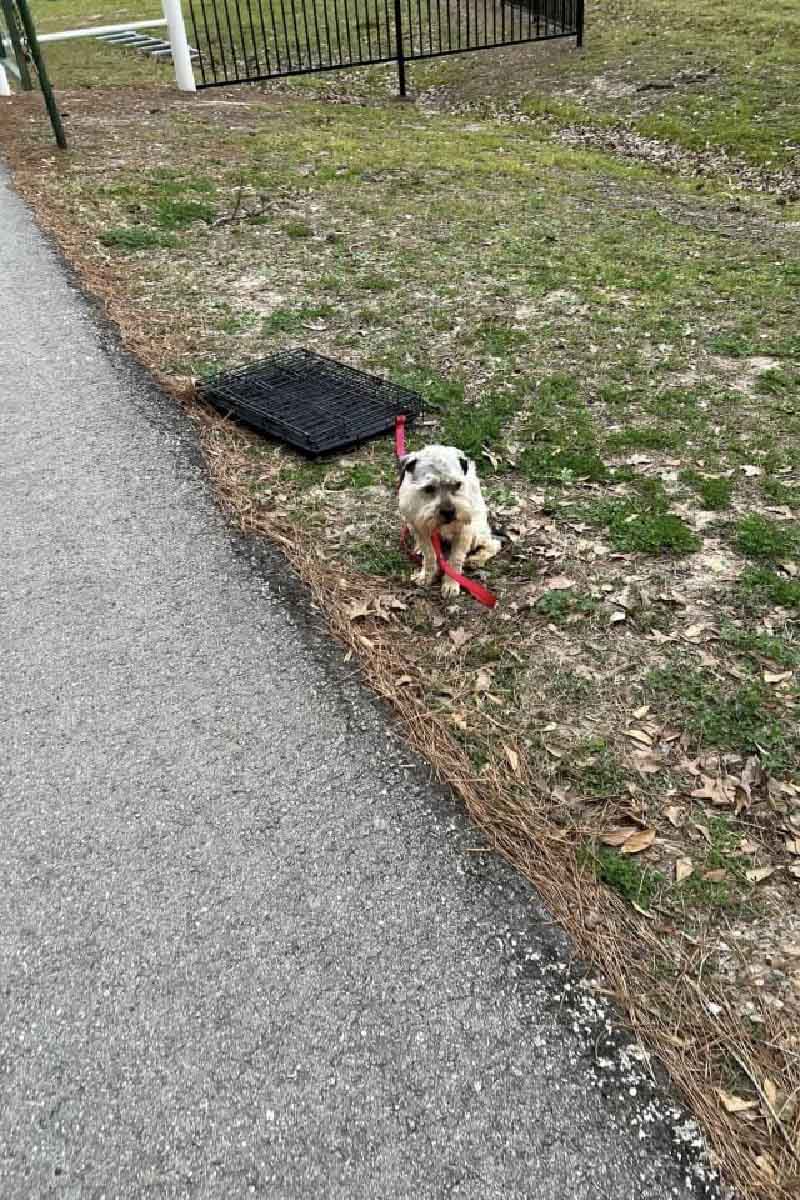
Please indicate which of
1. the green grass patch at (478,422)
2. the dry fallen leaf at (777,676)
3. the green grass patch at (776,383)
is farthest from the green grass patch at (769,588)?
the green grass patch at (776,383)

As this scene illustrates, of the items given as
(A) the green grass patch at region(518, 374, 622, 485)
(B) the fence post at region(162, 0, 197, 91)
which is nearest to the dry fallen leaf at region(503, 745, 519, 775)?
(A) the green grass patch at region(518, 374, 622, 485)

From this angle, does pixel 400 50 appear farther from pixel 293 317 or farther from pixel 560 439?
pixel 560 439

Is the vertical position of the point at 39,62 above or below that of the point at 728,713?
above

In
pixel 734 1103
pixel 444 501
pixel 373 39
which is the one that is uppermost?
pixel 444 501

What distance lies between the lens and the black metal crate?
5.55 metres

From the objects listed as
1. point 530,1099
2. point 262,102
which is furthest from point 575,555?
point 262,102

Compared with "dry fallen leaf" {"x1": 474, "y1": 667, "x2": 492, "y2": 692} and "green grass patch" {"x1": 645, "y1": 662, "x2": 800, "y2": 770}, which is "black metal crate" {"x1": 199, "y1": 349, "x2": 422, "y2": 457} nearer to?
"dry fallen leaf" {"x1": 474, "y1": 667, "x2": 492, "y2": 692}

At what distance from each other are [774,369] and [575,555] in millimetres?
2764

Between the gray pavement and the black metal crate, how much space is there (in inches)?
55.4

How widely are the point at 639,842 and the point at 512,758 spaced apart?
570mm

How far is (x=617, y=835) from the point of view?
3.15 meters

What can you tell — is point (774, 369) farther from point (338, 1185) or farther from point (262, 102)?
point (262, 102)

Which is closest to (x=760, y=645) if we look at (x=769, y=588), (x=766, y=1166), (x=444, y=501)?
(x=769, y=588)

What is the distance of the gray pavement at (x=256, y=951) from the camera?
7.73 ft
